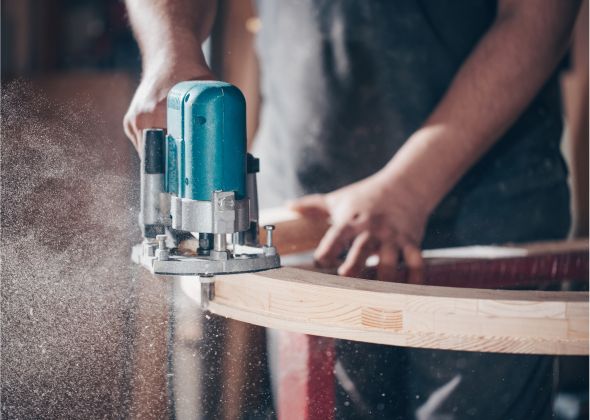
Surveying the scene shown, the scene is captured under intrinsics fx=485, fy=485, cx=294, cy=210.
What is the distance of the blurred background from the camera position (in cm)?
64

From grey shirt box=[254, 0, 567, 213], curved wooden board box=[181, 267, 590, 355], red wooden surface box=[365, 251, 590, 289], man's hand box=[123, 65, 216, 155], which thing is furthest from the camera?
grey shirt box=[254, 0, 567, 213]

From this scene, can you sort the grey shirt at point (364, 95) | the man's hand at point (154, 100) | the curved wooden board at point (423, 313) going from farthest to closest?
the grey shirt at point (364, 95) < the man's hand at point (154, 100) < the curved wooden board at point (423, 313)

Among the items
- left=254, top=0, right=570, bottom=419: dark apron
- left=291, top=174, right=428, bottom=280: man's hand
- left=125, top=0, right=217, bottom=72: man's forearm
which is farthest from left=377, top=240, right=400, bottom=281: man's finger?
left=125, top=0, right=217, bottom=72: man's forearm

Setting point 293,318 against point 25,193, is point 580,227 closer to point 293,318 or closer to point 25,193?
point 293,318

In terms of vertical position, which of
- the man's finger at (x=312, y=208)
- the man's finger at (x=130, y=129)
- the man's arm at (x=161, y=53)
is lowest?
the man's finger at (x=312, y=208)

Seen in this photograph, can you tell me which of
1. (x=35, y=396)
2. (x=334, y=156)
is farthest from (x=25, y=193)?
(x=334, y=156)

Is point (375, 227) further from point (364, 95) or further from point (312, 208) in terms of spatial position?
point (364, 95)

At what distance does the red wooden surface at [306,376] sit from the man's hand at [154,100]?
0.32 m

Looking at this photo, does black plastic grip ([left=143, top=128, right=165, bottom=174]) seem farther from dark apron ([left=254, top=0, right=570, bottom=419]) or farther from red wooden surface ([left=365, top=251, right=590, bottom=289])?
dark apron ([left=254, top=0, right=570, bottom=419])

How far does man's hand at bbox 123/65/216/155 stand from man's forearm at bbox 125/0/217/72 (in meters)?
0.02

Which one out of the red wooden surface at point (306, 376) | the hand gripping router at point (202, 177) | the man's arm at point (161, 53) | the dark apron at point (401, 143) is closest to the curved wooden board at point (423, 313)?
the hand gripping router at point (202, 177)

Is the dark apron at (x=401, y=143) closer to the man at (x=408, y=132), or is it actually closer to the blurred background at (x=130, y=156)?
the man at (x=408, y=132)

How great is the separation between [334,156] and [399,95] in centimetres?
16

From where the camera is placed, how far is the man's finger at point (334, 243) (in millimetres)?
626
